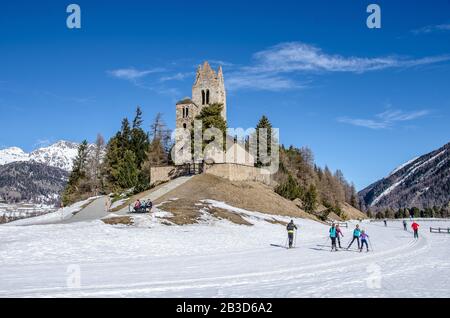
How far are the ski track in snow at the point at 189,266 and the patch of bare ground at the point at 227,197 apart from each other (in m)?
8.53

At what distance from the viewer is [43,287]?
45.4 feet

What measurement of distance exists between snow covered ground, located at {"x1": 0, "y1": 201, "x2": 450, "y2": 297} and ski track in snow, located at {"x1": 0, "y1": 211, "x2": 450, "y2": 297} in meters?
0.04

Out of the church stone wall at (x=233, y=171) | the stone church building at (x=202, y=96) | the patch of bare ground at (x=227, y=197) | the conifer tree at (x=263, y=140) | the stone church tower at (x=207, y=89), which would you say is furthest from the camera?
the stone church tower at (x=207, y=89)

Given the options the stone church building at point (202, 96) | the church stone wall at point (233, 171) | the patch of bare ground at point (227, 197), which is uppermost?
the stone church building at point (202, 96)

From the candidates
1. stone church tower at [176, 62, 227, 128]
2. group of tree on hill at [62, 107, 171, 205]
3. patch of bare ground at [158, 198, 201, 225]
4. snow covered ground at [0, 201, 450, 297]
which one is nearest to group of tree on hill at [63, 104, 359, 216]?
group of tree on hill at [62, 107, 171, 205]

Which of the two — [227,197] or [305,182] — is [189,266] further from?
[305,182]

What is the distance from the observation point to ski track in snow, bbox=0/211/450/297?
43.6 ft

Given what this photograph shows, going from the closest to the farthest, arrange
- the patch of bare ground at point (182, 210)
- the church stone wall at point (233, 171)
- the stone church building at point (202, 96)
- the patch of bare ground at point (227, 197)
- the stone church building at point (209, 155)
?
the patch of bare ground at point (182, 210) < the patch of bare ground at point (227, 197) < the church stone wall at point (233, 171) < the stone church building at point (209, 155) < the stone church building at point (202, 96)

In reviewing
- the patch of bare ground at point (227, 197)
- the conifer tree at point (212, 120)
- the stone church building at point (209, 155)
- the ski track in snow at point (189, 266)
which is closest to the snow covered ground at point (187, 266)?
the ski track in snow at point (189, 266)

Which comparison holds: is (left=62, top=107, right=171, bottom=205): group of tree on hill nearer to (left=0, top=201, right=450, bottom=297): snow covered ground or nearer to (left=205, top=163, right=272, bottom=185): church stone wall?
(left=205, top=163, right=272, bottom=185): church stone wall

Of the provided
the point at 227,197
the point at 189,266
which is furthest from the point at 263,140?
the point at 189,266

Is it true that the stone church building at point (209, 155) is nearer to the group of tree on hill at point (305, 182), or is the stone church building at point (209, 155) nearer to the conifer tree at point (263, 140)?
the conifer tree at point (263, 140)

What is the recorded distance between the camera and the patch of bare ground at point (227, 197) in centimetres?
4278

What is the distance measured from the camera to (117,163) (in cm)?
7431
